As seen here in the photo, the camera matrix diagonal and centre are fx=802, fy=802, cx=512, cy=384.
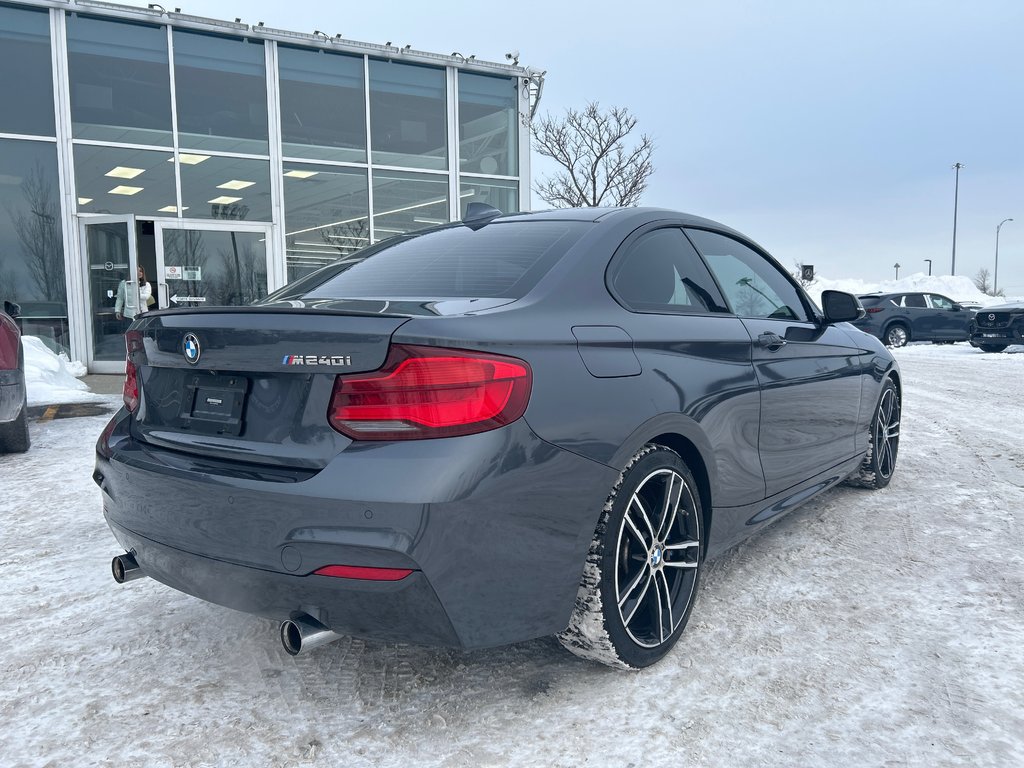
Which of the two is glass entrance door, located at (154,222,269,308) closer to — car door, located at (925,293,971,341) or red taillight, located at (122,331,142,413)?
red taillight, located at (122,331,142,413)

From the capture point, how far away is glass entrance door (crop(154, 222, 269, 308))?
A: 42.7ft

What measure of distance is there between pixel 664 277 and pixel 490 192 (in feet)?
43.8

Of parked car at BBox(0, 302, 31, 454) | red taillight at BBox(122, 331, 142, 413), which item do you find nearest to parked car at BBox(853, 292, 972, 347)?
parked car at BBox(0, 302, 31, 454)

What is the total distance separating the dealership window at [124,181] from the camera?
42.9 feet

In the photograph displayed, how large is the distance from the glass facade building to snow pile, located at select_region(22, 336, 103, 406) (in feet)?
8.16

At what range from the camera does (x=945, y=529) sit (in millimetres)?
4047

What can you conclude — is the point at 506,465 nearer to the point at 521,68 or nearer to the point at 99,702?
the point at 99,702

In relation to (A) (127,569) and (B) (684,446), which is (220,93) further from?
(B) (684,446)

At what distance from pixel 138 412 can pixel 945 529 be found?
148 inches

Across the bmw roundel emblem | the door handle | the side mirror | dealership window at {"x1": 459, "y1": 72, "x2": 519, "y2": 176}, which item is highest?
dealership window at {"x1": 459, "y1": 72, "x2": 519, "y2": 176}

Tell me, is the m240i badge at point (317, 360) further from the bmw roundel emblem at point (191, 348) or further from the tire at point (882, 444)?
the tire at point (882, 444)

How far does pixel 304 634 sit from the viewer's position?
6.76 ft

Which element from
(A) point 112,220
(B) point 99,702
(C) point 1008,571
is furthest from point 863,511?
(A) point 112,220

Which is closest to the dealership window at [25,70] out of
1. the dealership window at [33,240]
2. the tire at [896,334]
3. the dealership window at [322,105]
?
the dealership window at [33,240]
